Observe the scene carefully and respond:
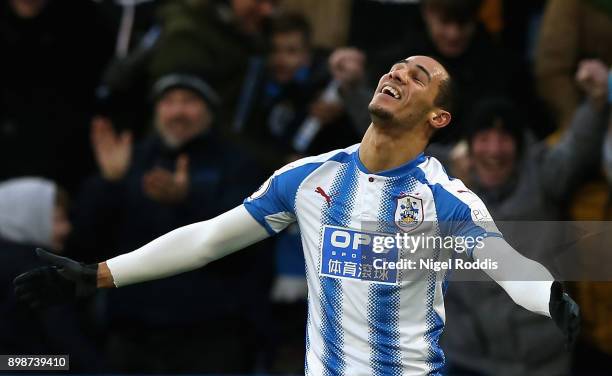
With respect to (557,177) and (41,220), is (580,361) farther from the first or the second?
(41,220)

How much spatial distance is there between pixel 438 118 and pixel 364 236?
0.56 metres

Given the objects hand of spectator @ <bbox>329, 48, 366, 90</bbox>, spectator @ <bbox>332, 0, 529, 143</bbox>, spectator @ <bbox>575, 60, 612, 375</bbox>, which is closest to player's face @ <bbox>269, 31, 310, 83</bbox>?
spectator @ <bbox>332, 0, 529, 143</bbox>

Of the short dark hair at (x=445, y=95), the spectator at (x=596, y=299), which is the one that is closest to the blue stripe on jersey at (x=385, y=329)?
the short dark hair at (x=445, y=95)

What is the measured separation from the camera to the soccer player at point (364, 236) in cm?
468

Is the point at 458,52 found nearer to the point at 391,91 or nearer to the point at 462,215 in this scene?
the point at 391,91

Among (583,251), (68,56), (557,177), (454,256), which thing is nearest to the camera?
(454,256)

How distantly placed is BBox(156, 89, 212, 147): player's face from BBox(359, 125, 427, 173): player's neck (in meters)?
2.77

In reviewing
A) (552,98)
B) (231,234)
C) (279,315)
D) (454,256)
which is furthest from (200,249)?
(552,98)

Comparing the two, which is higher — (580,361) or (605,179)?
(605,179)

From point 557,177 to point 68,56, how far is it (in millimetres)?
3241

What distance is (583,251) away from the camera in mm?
6523

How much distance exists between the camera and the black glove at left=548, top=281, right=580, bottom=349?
422cm

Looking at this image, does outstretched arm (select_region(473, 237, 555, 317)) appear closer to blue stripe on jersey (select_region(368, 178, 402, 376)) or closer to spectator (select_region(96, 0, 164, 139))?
blue stripe on jersey (select_region(368, 178, 402, 376))

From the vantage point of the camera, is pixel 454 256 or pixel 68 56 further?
pixel 68 56
